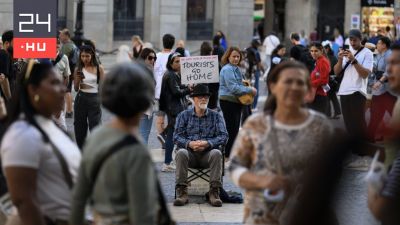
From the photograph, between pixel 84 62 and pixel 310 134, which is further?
pixel 84 62

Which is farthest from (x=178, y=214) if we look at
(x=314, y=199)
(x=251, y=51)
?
(x=251, y=51)

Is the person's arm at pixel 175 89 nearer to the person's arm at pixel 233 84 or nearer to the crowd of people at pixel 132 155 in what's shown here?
the person's arm at pixel 233 84

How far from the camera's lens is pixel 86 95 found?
13.8 meters

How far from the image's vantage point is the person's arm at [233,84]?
14.5m

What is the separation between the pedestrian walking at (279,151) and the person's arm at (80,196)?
94 cm

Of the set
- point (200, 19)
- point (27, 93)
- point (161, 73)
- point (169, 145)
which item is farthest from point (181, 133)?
point (200, 19)

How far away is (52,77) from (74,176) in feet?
1.89

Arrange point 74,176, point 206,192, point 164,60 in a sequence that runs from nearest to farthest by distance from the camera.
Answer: point 74,176
point 206,192
point 164,60

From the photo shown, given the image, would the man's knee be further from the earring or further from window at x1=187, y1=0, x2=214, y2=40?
window at x1=187, y1=0, x2=214, y2=40

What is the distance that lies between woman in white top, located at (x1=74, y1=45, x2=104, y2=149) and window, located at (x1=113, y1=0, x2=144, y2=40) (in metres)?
26.3

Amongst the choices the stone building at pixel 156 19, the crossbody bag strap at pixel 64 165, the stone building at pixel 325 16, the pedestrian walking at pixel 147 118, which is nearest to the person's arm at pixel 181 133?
the pedestrian walking at pixel 147 118

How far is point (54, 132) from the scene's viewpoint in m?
5.70

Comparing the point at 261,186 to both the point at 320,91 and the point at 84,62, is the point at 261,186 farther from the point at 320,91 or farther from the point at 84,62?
the point at 320,91

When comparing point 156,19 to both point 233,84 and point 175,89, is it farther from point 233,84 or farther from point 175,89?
point 175,89
